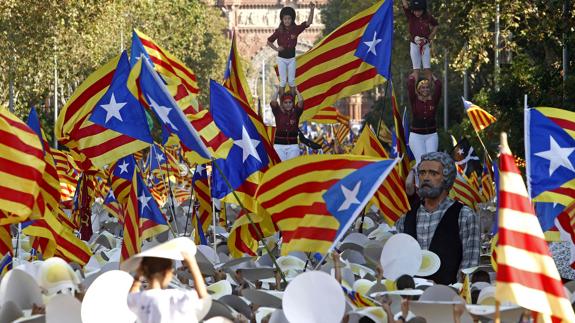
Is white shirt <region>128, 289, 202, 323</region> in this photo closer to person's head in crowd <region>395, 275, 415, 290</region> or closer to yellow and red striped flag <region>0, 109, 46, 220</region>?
person's head in crowd <region>395, 275, 415, 290</region>

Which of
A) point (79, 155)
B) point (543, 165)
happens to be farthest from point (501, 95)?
point (543, 165)

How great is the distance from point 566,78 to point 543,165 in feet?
38.8

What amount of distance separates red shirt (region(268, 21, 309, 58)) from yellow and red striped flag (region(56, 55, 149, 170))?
540 cm

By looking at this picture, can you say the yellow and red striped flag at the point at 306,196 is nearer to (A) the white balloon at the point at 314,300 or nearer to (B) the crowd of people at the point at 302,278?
(B) the crowd of people at the point at 302,278

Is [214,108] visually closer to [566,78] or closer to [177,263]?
[177,263]

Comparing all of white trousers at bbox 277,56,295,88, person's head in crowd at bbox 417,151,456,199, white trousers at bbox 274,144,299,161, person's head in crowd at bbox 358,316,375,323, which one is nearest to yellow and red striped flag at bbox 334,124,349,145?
white trousers at bbox 274,144,299,161

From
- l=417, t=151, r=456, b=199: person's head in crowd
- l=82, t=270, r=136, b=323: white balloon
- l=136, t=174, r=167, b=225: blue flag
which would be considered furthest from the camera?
l=136, t=174, r=167, b=225: blue flag

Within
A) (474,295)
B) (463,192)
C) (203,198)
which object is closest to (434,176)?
(474,295)

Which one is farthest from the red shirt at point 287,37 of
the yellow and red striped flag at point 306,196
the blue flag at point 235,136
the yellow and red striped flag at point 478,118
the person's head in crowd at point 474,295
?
the person's head in crowd at point 474,295

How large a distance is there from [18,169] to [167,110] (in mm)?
2124

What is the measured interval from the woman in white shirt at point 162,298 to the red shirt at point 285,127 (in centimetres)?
1457

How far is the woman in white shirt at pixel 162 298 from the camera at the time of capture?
684cm

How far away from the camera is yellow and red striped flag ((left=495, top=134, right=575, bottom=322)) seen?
6.87m

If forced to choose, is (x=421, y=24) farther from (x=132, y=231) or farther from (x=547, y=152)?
(x=132, y=231)
